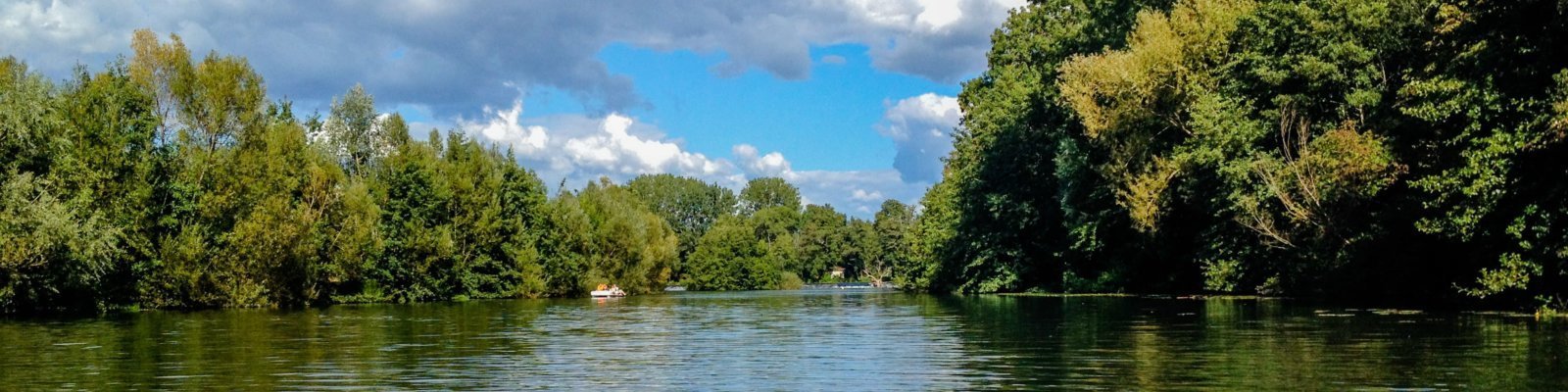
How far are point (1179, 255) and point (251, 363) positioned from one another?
48710 millimetres

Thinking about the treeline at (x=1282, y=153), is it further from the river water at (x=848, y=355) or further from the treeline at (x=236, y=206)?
the treeline at (x=236, y=206)

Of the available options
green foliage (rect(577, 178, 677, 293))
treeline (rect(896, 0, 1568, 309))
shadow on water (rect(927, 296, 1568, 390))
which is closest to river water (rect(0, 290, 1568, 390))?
shadow on water (rect(927, 296, 1568, 390))

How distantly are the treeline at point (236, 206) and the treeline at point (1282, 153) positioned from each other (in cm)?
3202

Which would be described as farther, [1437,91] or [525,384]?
[1437,91]

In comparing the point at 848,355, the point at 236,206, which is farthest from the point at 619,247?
the point at 848,355

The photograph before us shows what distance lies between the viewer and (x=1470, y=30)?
3112 cm

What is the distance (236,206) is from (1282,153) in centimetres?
4593

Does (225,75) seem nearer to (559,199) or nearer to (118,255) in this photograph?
(118,255)

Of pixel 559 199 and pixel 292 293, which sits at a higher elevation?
pixel 559 199

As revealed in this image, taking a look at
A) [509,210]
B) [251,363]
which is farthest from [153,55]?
[251,363]

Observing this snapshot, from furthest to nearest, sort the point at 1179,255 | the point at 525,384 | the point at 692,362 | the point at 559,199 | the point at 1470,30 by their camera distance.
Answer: the point at 559,199
the point at 1179,255
the point at 1470,30
the point at 692,362
the point at 525,384

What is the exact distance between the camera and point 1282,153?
47.6m

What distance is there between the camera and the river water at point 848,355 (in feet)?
55.1

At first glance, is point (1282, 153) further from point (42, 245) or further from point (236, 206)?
point (236, 206)
